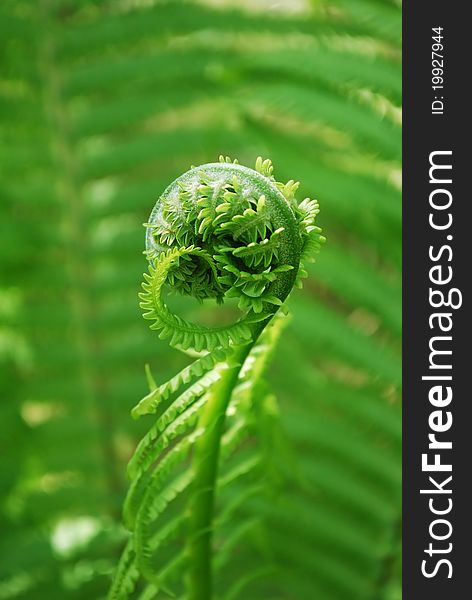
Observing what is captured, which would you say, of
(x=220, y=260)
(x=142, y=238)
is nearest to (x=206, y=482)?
(x=220, y=260)

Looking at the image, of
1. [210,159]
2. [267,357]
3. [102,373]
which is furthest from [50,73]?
[267,357]

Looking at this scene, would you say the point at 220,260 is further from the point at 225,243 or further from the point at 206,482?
the point at 206,482

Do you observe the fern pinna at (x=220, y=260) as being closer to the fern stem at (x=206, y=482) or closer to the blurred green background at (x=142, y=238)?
the fern stem at (x=206, y=482)

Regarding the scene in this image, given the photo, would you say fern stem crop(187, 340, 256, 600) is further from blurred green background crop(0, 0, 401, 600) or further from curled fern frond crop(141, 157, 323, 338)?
blurred green background crop(0, 0, 401, 600)

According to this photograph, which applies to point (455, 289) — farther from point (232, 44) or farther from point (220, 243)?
point (232, 44)

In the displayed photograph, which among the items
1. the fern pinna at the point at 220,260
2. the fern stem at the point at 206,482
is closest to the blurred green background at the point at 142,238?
the fern stem at the point at 206,482

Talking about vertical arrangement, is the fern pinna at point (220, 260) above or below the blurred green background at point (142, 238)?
below

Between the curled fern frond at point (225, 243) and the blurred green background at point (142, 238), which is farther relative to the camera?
the blurred green background at point (142, 238)
